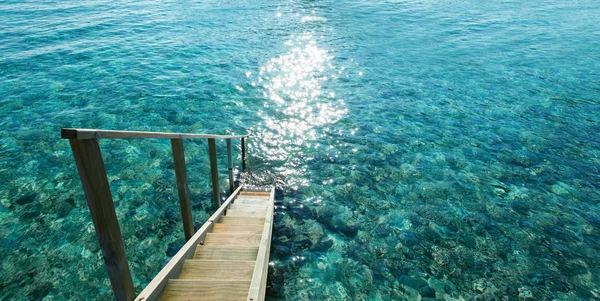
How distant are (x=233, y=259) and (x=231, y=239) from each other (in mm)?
600

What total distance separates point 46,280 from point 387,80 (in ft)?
43.6

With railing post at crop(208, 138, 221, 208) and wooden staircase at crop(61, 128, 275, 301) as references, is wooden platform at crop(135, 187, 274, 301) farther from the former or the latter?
railing post at crop(208, 138, 221, 208)

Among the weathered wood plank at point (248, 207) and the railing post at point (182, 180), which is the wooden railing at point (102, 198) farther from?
the weathered wood plank at point (248, 207)

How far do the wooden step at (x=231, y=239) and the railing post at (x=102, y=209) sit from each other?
2.08 metres

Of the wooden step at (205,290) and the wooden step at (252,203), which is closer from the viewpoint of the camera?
the wooden step at (205,290)

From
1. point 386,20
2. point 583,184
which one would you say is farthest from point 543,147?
point 386,20

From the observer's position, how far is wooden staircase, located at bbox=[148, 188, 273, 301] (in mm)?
3469

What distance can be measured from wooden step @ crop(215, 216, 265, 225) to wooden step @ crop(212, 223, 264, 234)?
0.12 m

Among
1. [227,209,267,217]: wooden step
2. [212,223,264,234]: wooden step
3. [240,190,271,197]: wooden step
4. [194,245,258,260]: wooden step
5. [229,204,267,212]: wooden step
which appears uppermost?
[194,245,258,260]: wooden step

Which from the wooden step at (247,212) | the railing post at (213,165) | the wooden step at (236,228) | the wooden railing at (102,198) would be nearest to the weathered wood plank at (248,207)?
the wooden step at (247,212)

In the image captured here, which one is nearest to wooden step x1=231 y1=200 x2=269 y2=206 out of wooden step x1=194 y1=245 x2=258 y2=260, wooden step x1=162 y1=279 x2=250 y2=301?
wooden step x1=194 y1=245 x2=258 y2=260

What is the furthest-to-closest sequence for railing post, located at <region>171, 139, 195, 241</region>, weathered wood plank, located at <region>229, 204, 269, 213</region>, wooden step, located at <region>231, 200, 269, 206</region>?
wooden step, located at <region>231, 200, 269, 206</region>
weathered wood plank, located at <region>229, 204, 269, 213</region>
railing post, located at <region>171, 139, 195, 241</region>

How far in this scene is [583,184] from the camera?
8.34m

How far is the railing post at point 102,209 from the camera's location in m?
2.37
